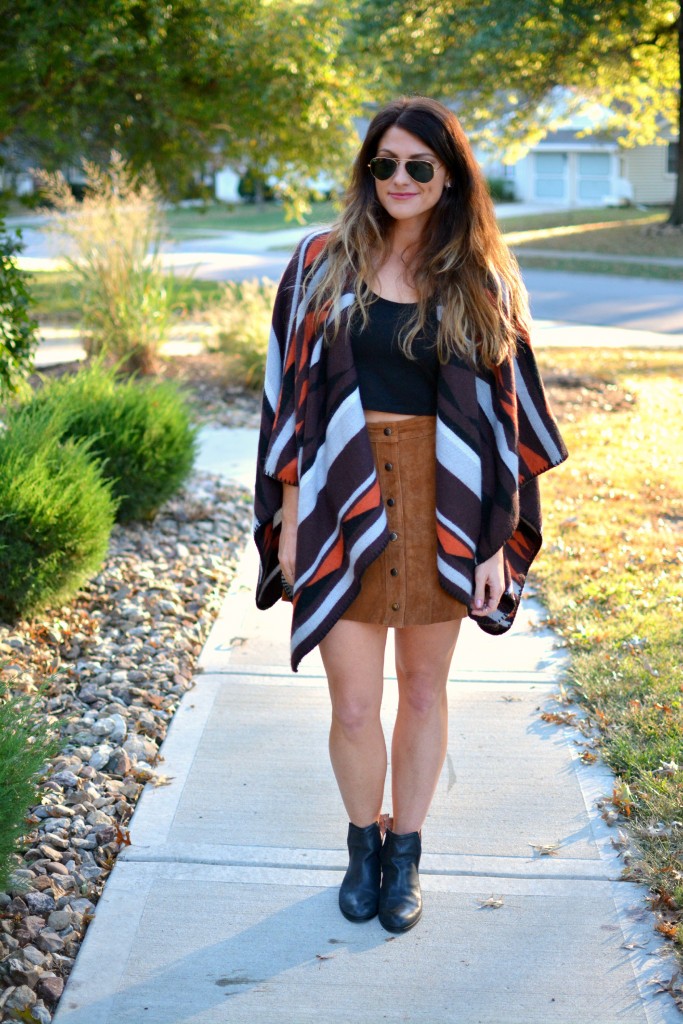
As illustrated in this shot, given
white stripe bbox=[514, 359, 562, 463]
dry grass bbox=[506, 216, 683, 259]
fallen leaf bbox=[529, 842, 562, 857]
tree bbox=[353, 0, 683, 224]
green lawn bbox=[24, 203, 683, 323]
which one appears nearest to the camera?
white stripe bbox=[514, 359, 562, 463]

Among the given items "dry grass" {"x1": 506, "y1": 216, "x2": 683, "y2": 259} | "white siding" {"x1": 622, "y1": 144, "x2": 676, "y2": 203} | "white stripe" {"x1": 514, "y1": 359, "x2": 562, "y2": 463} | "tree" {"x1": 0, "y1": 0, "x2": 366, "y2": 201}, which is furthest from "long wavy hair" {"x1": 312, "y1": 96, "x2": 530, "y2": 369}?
"white siding" {"x1": 622, "y1": 144, "x2": 676, "y2": 203}

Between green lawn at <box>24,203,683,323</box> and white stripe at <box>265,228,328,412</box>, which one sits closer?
white stripe at <box>265,228,328,412</box>

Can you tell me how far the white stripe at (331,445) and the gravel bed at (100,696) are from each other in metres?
0.89

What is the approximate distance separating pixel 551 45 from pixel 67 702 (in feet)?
67.2

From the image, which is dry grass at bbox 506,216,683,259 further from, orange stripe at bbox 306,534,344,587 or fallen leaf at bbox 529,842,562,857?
orange stripe at bbox 306,534,344,587

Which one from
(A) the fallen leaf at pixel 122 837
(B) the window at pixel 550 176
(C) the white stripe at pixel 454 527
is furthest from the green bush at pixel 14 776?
(B) the window at pixel 550 176

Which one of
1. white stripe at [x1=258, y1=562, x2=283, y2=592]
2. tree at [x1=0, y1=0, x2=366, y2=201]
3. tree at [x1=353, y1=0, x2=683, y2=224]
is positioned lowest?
white stripe at [x1=258, y1=562, x2=283, y2=592]

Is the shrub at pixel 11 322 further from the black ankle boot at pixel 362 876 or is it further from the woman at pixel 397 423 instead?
the black ankle boot at pixel 362 876

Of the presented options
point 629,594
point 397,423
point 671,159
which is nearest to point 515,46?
point 629,594

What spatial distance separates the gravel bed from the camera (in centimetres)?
284

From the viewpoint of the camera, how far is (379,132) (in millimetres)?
2727

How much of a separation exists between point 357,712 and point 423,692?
0.20 meters

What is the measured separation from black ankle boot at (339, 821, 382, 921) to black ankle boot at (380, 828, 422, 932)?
26 mm

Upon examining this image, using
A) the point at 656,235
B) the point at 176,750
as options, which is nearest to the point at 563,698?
the point at 176,750
